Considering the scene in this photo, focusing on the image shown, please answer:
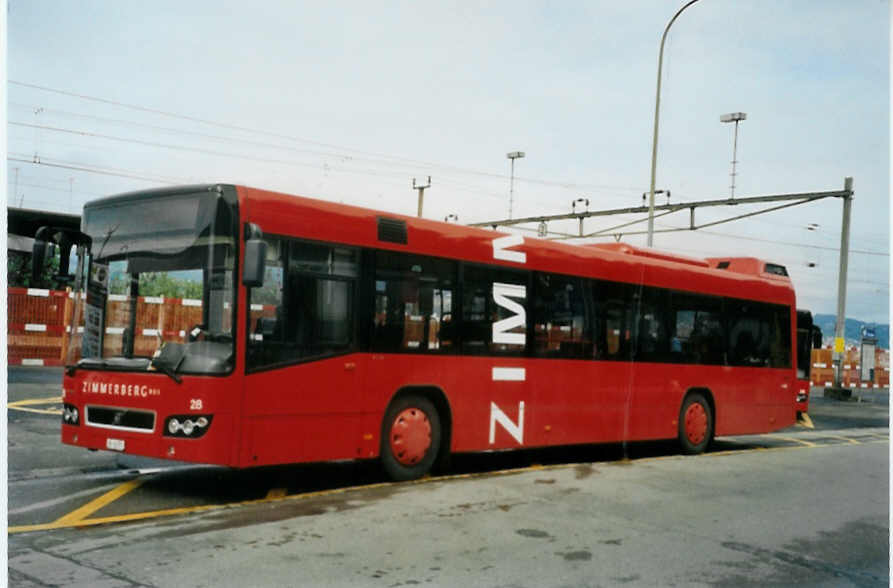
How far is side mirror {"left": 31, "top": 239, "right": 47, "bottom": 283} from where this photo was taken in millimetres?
9000

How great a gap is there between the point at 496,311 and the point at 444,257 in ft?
3.51

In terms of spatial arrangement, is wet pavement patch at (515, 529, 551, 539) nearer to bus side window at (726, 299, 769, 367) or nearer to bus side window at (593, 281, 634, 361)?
bus side window at (593, 281, 634, 361)

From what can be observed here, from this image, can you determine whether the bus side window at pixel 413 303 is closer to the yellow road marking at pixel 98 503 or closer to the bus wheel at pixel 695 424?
the yellow road marking at pixel 98 503

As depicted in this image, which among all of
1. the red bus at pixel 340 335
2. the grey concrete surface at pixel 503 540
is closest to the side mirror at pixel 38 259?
the red bus at pixel 340 335

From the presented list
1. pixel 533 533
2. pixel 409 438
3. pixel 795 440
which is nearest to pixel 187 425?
pixel 409 438

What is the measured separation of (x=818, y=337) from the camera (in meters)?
27.9

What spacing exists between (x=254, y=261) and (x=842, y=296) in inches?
993

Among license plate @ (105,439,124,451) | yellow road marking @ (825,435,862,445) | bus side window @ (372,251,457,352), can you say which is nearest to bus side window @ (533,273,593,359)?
bus side window @ (372,251,457,352)

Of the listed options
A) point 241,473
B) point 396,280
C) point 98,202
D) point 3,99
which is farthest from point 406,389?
point 3,99

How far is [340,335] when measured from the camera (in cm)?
955

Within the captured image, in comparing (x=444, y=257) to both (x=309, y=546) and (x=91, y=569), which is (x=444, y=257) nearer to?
(x=309, y=546)

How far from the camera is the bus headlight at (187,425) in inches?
328

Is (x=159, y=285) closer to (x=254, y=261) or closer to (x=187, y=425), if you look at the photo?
(x=254, y=261)

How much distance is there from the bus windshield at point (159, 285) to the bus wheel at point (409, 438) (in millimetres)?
2237
